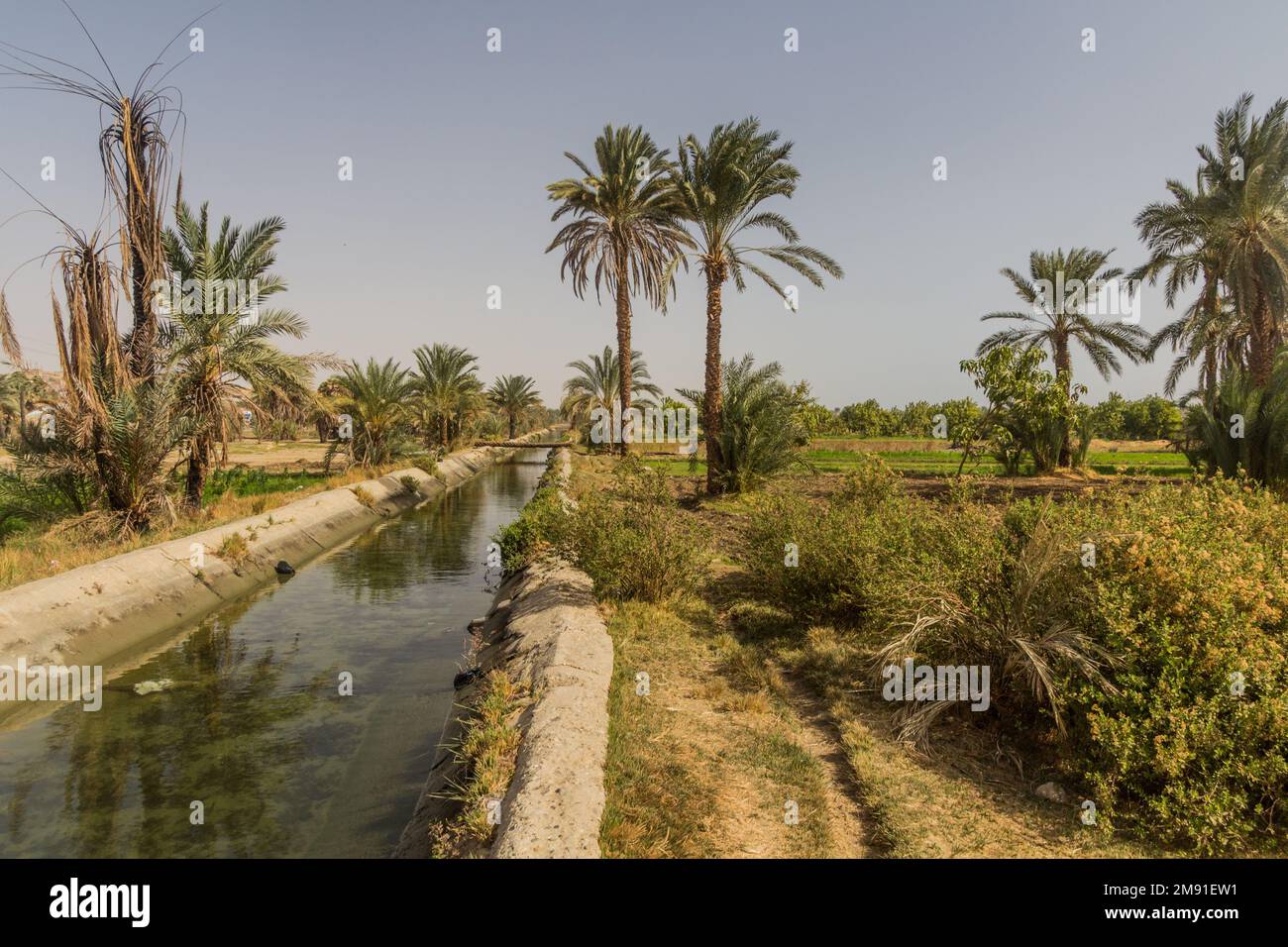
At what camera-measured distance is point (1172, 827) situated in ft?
12.7

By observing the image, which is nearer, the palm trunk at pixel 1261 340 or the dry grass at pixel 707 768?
Result: the dry grass at pixel 707 768

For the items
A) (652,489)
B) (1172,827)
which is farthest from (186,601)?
(1172,827)

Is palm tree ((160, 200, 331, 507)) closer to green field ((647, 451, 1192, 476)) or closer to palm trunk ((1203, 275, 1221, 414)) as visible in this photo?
green field ((647, 451, 1192, 476))

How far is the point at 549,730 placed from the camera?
4.95 m

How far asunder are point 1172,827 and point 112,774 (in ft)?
25.2

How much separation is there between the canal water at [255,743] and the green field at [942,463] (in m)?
15.9

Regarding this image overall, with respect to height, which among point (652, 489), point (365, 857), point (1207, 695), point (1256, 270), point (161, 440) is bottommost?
point (365, 857)

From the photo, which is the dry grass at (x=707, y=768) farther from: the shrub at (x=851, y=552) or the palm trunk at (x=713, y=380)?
the palm trunk at (x=713, y=380)

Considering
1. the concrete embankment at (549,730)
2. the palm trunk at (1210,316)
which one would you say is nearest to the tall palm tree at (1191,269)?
the palm trunk at (1210,316)

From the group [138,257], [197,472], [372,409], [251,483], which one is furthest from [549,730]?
[372,409]

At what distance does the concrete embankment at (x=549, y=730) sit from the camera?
373 cm
